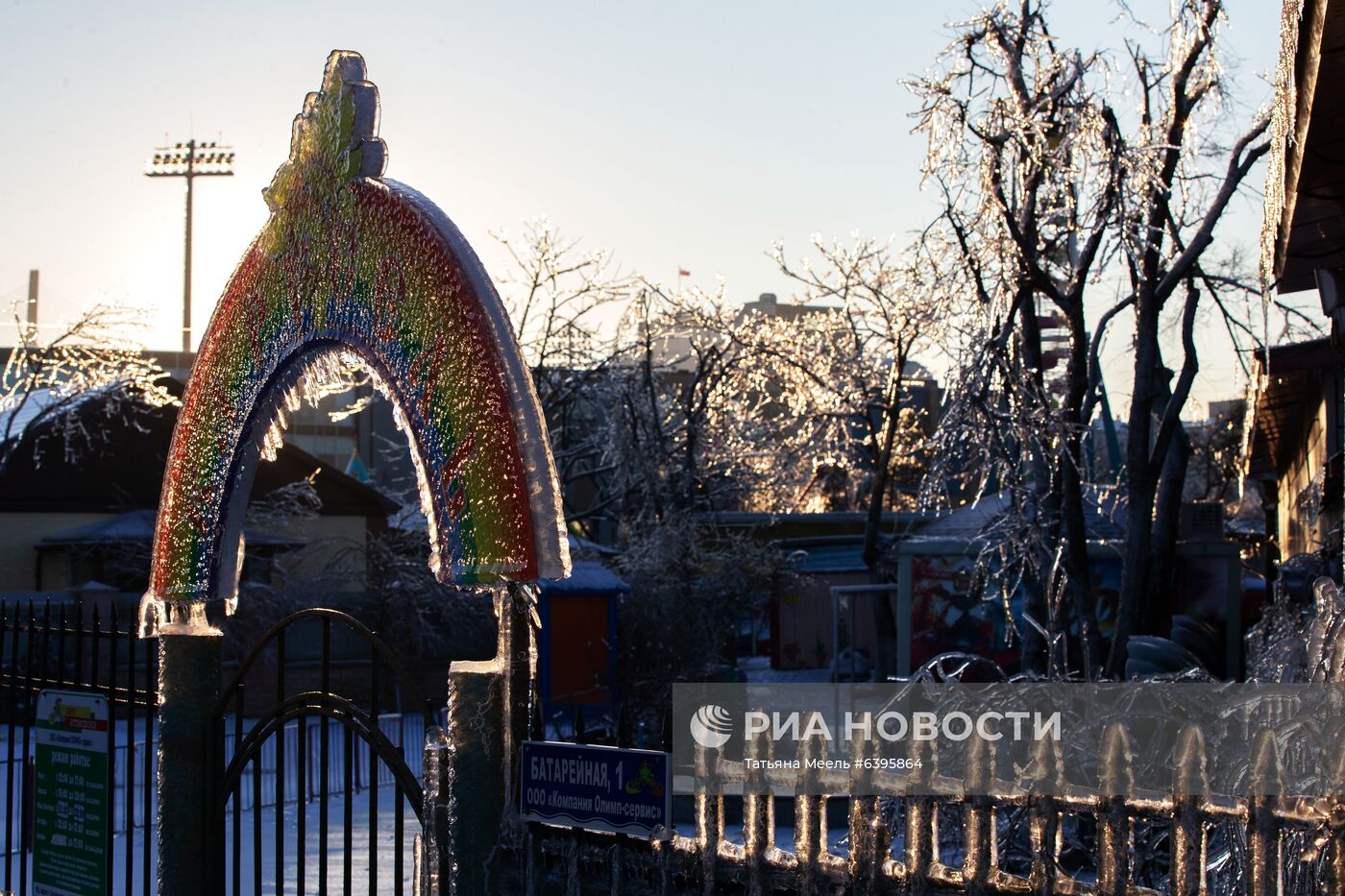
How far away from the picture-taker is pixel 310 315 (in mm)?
5348

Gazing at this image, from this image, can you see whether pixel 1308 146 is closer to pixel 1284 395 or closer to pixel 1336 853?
pixel 1336 853

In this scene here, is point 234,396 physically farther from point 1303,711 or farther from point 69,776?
point 1303,711

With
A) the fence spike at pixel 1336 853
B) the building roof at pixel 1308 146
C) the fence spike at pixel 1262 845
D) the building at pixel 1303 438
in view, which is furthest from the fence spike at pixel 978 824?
the building at pixel 1303 438

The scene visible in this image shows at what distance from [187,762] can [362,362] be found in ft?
6.12

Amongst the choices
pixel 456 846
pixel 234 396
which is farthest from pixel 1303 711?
pixel 234 396

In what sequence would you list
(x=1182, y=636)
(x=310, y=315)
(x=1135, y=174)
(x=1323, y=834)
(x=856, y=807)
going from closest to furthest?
(x=1323, y=834), (x=856, y=807), (x=310, y=315), (x=1135, y=174), (x=1182, y=636)

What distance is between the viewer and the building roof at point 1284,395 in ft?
35.4

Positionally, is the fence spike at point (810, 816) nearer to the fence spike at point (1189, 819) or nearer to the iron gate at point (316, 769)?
the fence spike at point (1189, 819)

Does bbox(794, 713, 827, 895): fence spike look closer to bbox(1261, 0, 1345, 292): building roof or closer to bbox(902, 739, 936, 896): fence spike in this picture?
bbox(902, 739, 936, 896): fence spike

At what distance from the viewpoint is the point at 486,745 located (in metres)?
4.37

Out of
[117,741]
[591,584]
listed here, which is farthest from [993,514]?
[117,741]

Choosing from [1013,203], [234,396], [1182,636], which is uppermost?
[1013,203]

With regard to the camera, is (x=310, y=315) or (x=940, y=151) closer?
(x=310, y=315)

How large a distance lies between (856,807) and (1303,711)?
1867 mm
